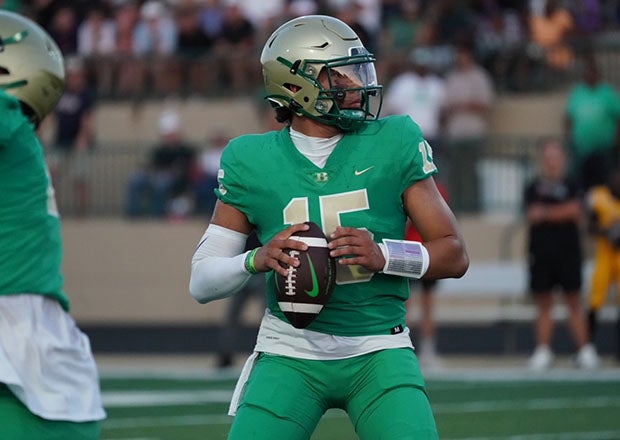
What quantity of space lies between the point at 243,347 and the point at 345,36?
9850 mm

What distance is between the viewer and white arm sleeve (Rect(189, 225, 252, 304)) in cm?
487

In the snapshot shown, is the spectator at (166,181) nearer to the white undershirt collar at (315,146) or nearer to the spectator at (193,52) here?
the spectator at (193,52)

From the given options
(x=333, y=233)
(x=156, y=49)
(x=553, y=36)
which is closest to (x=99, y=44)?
(x=156, y=49)

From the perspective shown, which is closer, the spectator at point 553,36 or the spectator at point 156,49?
the spectator at point 553,36

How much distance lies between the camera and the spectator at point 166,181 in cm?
1658

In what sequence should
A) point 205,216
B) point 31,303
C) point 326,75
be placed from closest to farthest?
point 326,75, point 31,303, point 205,216

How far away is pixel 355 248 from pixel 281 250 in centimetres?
24

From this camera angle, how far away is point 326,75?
16.2ft

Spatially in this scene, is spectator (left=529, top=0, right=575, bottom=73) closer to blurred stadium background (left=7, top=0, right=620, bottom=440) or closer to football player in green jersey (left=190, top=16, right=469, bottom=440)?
blurred stadium background (left=7, top=0, right=620, bottom=440)

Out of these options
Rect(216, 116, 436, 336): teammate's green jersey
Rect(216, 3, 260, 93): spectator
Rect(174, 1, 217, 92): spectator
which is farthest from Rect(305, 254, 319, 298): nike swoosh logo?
Rect(174, 1, 217, 92): spectator

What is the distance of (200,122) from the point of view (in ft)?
59.5

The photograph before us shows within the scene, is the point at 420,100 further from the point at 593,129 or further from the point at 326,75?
the point at 326,75

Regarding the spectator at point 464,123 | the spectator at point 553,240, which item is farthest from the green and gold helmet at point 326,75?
the spectator at point 464,123

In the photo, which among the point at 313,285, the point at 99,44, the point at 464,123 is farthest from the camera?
the point at 99,44
